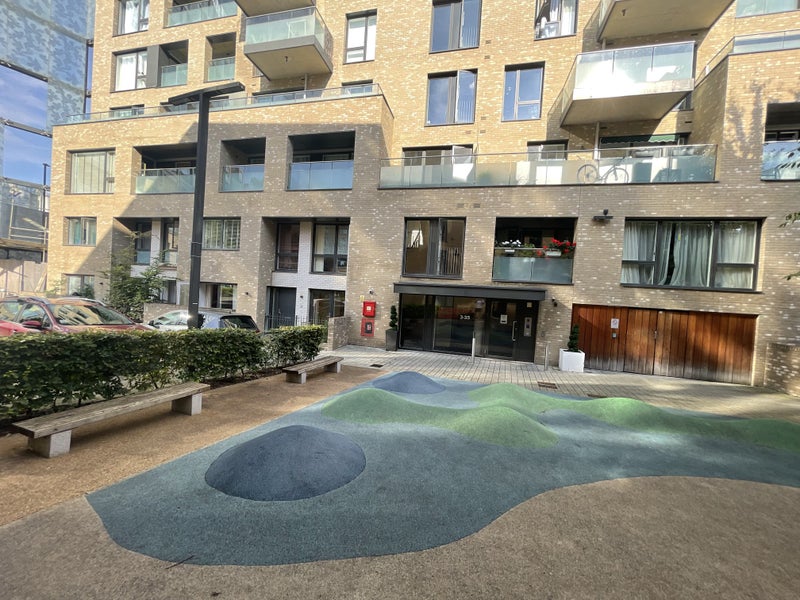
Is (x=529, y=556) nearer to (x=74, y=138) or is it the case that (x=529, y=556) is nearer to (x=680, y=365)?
(x=680, y=365)

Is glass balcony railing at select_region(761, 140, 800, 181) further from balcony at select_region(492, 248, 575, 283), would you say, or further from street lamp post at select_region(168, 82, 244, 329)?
street lamp post at select_region(168, 82, 244, 329)

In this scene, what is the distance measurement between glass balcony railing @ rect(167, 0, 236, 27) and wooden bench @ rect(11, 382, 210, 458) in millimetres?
22551

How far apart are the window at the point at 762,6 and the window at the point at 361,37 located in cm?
1496

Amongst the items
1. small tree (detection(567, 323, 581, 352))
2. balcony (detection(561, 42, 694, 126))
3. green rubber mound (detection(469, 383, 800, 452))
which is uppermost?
balcony (detection(561, 42, 694, 126))

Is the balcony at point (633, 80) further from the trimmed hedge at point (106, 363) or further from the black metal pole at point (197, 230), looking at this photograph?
the trimmed hedge at point (106, 363)

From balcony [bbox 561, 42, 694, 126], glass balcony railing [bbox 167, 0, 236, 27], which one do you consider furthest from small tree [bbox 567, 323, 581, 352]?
glass balcony railing [bbox 167, 0, 236, 27]

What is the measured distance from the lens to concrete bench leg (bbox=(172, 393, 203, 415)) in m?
5.43

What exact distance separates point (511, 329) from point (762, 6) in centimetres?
1552

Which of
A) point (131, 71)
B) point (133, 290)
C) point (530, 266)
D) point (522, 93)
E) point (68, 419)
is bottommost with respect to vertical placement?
point (68, 419)

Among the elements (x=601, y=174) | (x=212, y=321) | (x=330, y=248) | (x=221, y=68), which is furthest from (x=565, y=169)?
(x=221, y=68)

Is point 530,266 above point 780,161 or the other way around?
the other way around

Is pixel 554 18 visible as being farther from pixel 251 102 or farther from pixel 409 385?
pixel 409 385

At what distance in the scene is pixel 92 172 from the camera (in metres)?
19.4

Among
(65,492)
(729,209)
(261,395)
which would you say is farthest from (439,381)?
(729,209)
